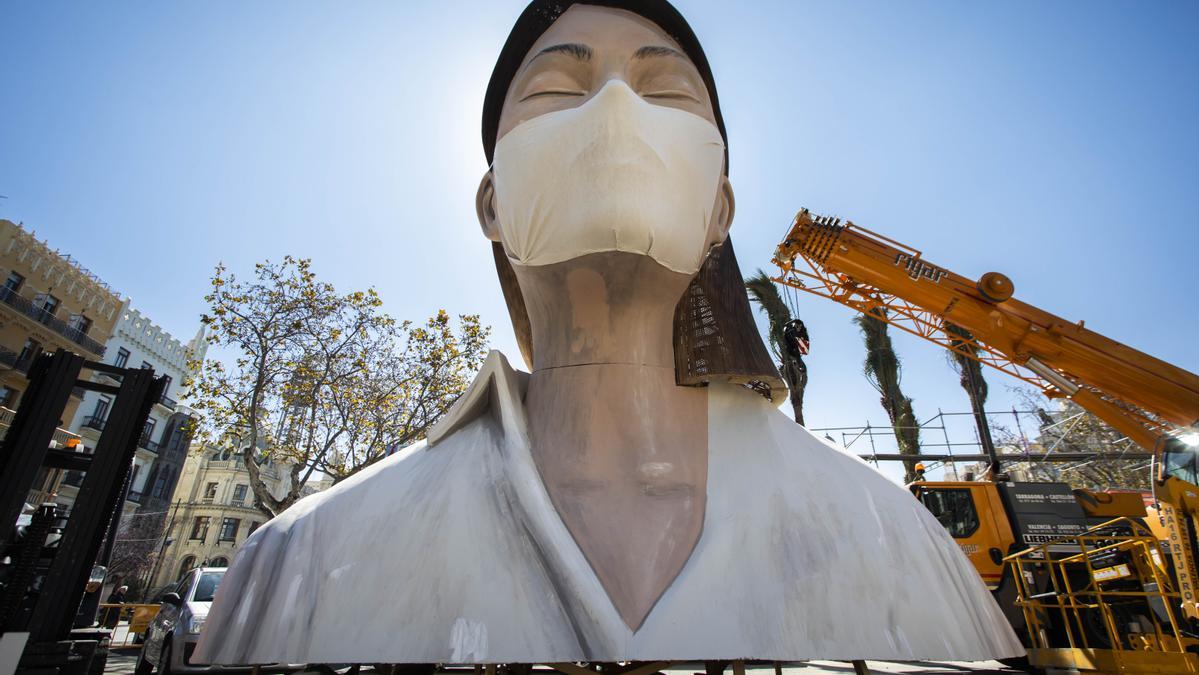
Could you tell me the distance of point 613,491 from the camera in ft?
5.13

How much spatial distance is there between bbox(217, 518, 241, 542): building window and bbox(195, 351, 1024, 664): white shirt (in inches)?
1643

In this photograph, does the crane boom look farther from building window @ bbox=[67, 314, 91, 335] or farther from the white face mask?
building window @ bbox=[67, 314, 91, 335]

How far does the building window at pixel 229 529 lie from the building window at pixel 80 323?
56.3 feet

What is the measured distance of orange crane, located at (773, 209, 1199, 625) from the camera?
5.91m

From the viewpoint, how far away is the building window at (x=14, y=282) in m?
20.2

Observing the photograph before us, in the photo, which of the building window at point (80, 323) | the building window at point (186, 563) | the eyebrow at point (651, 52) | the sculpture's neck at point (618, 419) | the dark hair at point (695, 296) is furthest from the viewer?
the building window at point (186, 563)

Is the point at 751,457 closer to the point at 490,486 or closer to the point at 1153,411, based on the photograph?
the point at 490,486

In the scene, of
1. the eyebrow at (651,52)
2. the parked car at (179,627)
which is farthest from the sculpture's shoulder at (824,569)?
the parked car at (179,627)

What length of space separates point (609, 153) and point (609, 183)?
104 millimetres

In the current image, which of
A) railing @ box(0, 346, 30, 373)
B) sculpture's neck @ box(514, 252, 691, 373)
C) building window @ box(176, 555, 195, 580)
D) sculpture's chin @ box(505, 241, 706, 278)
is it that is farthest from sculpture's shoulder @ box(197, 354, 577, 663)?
building window @ box(176, 555, 195, 580)

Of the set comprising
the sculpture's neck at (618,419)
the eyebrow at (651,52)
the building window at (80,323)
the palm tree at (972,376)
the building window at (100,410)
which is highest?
the building window at (80,323)

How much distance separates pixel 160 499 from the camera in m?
31.1

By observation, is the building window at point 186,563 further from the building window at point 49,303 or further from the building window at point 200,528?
the building window at point 49,303

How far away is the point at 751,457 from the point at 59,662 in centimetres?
527
